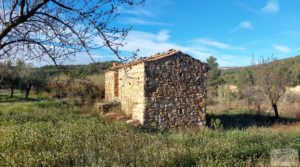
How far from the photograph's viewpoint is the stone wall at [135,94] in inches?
572

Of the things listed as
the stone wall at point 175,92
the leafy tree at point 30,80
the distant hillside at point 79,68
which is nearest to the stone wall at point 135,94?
the stone wall at point 175,92

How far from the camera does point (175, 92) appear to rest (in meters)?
15.3

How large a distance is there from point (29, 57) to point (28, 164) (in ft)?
6.75

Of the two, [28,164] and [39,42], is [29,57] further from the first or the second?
[28,164]

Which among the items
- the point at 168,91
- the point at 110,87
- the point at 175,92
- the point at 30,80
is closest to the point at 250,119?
the point at 175,92

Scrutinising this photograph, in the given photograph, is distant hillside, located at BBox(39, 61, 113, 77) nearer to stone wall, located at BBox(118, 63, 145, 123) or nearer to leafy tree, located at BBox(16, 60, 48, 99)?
stone wall, located at BBox(118, 63, 145, 123)

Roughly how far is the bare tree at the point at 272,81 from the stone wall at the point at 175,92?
771 centimetres

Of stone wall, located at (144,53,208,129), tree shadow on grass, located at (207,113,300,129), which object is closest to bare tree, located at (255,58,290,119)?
tree shadow on grass, located at (207,113,300,129)

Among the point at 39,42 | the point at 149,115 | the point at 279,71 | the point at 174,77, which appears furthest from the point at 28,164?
the point at 279,71

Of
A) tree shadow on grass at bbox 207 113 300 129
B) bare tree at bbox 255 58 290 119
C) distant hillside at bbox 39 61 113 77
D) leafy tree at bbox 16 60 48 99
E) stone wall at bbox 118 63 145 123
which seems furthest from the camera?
leafy tree at bbox 16 60 48 99

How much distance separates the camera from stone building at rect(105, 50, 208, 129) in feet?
47.8

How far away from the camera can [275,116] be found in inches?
842

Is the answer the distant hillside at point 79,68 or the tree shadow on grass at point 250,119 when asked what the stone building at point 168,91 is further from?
the distant hillside at point 79,68

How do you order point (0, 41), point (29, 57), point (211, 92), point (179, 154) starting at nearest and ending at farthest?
point (0, 41) < point (29, 57) < point (179, 154) < point (211, 92)
